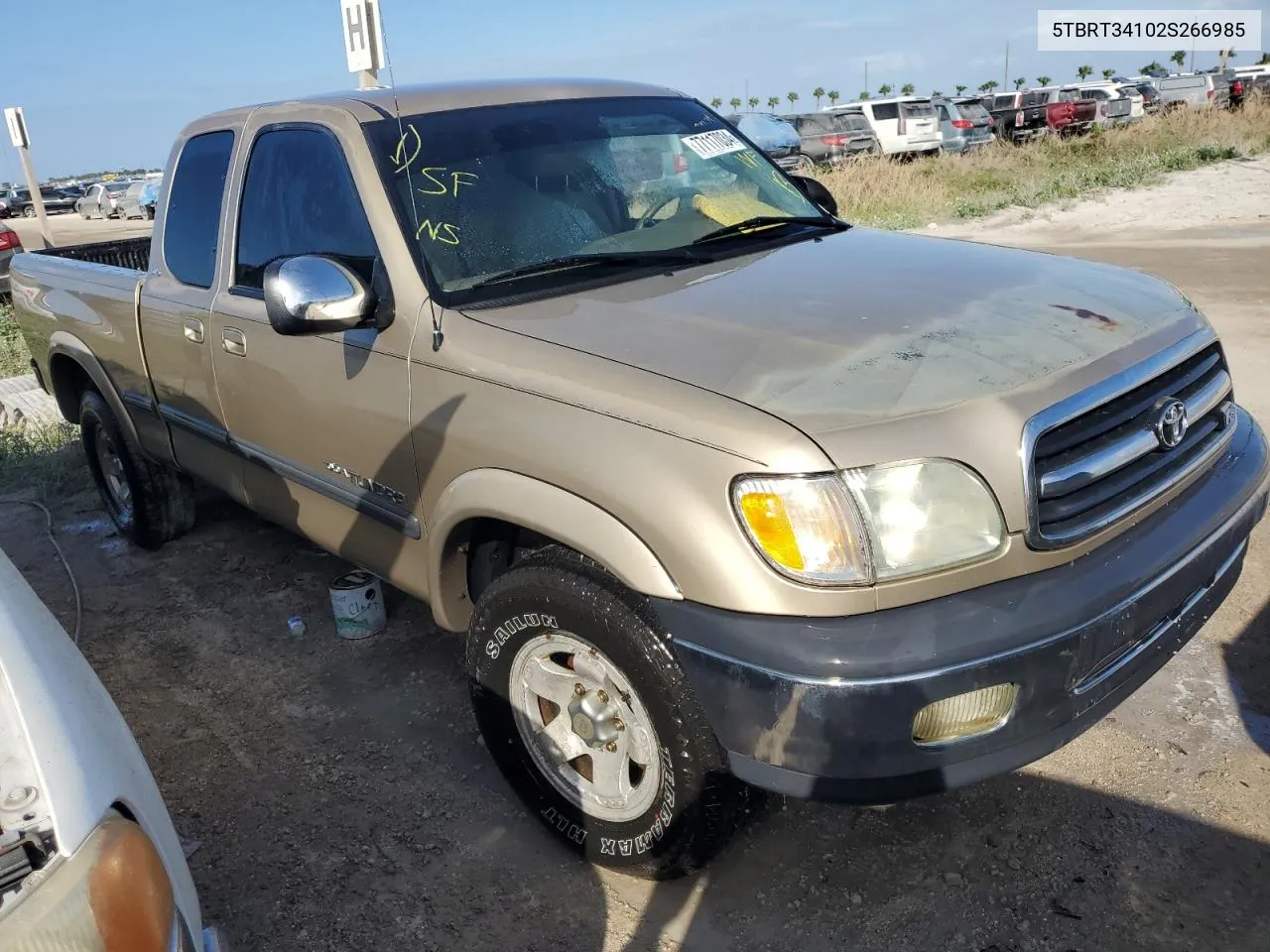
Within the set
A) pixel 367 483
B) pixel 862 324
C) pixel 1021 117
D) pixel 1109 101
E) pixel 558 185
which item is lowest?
pixel 367 483

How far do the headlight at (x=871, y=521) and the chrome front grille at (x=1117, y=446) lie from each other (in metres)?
0.13

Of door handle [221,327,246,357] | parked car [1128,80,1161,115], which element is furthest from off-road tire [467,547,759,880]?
parked car [1128,80,1161,115]

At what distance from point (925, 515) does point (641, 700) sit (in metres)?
0.75

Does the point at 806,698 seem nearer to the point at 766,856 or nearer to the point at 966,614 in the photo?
the point at 966,614

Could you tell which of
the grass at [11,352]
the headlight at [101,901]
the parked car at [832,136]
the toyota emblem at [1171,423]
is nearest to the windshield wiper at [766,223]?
the toyota emblem at [1171,423]

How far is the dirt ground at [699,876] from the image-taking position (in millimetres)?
2369

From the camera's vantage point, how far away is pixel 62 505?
5824mm

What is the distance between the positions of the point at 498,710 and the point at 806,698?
3.46 ft

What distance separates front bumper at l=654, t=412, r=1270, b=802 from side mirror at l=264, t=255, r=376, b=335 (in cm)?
122

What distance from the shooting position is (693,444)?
6.68 feet

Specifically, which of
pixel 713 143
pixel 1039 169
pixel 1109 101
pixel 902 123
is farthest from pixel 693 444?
pixel 1109 101

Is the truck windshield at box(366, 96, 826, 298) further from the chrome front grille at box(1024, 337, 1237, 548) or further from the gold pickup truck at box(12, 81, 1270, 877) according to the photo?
the chrome front grille at box(1024, 337, 1237, 548)

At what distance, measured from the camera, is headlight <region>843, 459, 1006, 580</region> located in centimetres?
197

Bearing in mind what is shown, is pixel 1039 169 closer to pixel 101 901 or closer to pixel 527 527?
pixel 527 527
